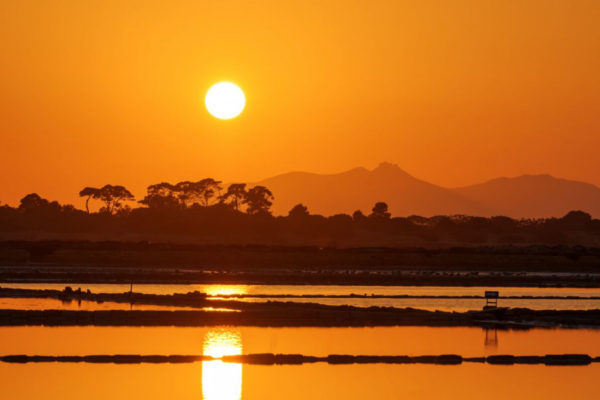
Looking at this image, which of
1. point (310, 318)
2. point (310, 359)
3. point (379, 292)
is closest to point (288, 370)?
point (310, 359)

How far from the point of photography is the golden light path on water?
30.8 metres

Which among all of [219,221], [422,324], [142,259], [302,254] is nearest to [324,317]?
Answer: [422,324]

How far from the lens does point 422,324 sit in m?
49.8

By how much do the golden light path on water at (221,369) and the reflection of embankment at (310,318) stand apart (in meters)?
4.07

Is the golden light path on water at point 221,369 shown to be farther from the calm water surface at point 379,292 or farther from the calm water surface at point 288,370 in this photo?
the calm water surface at point 379,292

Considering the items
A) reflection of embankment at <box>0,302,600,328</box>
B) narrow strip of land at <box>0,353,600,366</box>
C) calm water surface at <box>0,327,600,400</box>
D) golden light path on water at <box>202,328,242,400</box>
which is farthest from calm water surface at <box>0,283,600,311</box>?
narrow strip of land at <box>0,353,600,366</box>

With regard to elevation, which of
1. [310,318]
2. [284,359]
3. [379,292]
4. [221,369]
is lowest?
[221,369]

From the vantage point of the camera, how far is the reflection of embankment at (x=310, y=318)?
48.1m

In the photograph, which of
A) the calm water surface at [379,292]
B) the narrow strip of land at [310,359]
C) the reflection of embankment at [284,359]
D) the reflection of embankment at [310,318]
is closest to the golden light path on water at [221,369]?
the reflection of embankment at [284,359]

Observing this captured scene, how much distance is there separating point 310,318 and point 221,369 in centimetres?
1639

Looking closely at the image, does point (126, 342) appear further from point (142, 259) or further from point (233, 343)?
point (142, 259)

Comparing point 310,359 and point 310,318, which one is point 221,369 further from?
point 310,318

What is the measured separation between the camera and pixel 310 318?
51281mm

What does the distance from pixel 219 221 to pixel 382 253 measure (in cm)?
6300
